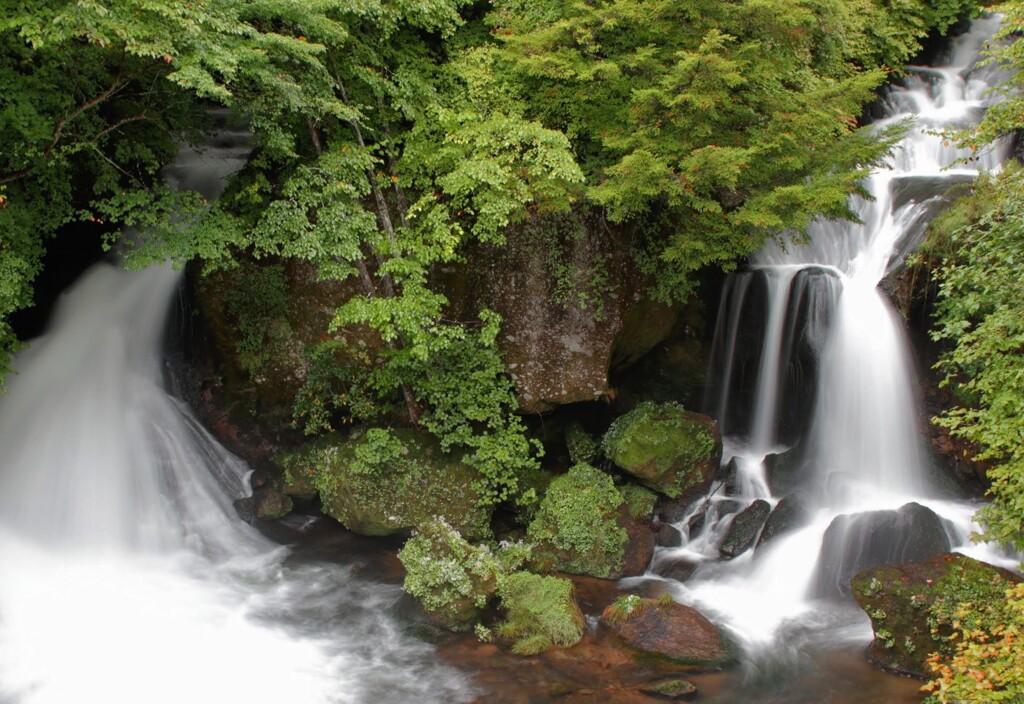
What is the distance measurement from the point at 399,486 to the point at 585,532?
2597 millimetres

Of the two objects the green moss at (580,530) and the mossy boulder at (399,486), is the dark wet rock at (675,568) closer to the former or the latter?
the green moss at (580,530)

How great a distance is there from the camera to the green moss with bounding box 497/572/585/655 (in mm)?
7672

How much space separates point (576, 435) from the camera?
1066 cm

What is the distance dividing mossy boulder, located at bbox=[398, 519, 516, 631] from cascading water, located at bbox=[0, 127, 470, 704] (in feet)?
1.56

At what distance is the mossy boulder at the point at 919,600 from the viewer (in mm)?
6836

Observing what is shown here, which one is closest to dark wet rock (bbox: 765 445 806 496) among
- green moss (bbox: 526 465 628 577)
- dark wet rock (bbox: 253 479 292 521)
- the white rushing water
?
the white rushing water

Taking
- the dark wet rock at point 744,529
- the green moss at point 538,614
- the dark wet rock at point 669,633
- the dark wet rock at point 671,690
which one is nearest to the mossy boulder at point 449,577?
the green moss at point 538,614

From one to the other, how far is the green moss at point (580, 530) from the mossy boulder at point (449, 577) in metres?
1.06

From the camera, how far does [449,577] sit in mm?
8031

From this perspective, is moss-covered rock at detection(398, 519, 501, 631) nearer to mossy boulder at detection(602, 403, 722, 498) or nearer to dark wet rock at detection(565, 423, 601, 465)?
dark wet rock at detection(565, 423, 601, 465)

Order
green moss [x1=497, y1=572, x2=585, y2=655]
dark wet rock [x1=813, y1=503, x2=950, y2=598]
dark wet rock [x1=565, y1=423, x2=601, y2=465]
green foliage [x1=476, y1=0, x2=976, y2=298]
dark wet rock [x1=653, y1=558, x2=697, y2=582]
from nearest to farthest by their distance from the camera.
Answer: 1. green moss [x1=497, y1=572, x2=585, y2=655]
2. green foliage [x1=476, y1=0, x2=976, y2=298]
3. dark wet rock [x1=813, y1=503, x2=950, y2=598]
4. dark wet rock [x1=653, y1=558, x2=697, y2=582]
5. dark wet rock [x1=565, y1=423, x2=601, y2=465]

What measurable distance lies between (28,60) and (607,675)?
8721mm

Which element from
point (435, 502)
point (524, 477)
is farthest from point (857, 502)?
point (435, 502)

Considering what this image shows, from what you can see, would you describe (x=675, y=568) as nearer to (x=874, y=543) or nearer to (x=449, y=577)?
(x=874, y=543)
